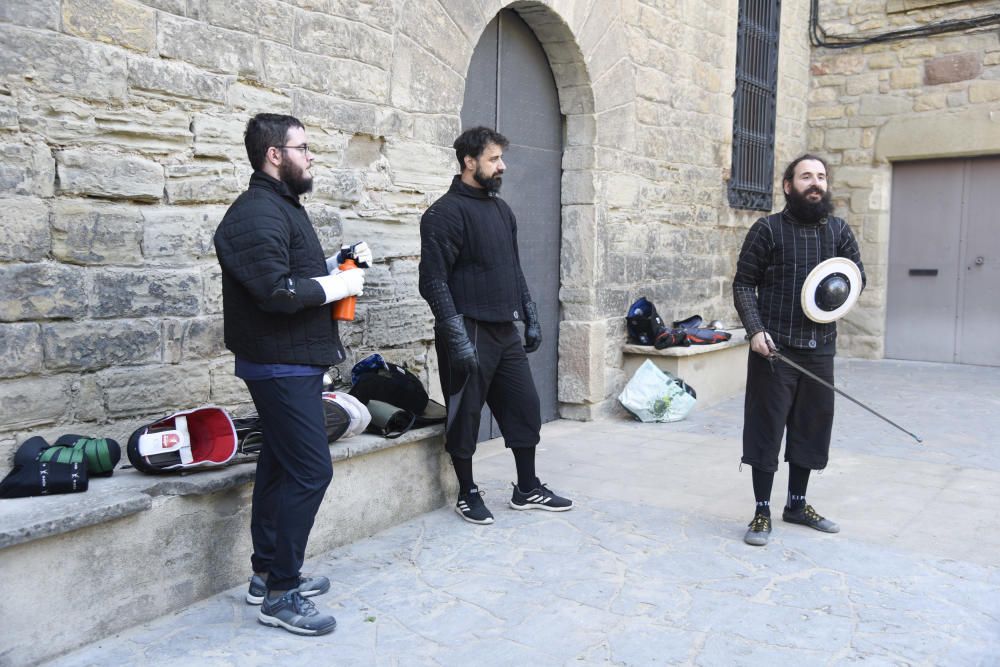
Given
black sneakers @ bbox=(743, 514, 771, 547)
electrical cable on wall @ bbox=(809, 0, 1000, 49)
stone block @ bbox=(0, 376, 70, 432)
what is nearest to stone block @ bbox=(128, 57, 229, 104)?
stone block @ bbox=(0, 376, 70, 432)

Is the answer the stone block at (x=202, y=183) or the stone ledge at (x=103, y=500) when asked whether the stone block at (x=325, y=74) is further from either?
the stone ledge at (x=103, y=500)

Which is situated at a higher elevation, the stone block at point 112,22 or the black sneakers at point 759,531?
the stone block at point 112,22

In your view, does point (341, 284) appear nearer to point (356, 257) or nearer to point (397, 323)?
point (356, 257)

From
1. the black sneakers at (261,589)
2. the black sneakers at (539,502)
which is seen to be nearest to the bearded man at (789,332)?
the black sneakers at (539,502)

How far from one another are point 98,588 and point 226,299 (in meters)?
0.96

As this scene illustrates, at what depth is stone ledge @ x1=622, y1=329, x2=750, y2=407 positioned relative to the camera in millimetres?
6719

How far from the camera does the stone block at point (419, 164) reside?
15.4 feet

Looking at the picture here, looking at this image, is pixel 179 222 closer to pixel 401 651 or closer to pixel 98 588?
pixel 98 588

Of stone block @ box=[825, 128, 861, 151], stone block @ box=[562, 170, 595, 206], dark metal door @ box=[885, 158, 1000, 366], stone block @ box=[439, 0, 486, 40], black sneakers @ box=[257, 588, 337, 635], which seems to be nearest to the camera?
black sneakers @ box=[257, 588, 337, 635]

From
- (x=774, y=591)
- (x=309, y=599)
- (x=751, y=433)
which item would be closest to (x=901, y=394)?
(x=751, y=433)

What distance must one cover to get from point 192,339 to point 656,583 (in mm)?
2060

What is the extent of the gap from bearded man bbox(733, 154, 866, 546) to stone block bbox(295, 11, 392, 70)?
2012 millimetres

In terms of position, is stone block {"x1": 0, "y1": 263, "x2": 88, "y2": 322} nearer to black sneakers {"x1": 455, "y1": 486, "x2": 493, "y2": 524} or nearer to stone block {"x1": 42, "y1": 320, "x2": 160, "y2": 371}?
stone block {"x1": 42, "y1": 320, "x2": 160, "y2": 371}

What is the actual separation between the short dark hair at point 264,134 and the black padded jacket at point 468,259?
3.32ft
